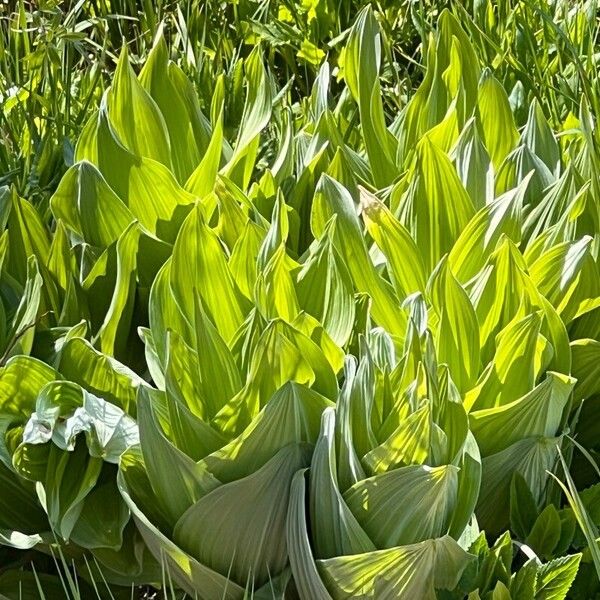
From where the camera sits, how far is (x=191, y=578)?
0.95 m

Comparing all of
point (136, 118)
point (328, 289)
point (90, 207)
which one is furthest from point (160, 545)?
point (136, 118)

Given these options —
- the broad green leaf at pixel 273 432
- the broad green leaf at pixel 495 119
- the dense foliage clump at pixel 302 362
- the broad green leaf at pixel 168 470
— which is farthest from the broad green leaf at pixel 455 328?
the broad green leaf at pixel 495 119

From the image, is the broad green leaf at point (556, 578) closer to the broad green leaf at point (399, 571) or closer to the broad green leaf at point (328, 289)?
the broad green leaf at point (399, 571)

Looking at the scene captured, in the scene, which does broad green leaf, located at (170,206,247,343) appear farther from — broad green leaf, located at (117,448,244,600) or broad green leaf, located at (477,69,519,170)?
broad green leaf, located at (477,69,519,170)

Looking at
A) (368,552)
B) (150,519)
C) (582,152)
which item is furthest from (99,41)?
(368,552)

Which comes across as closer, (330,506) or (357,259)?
(330,506)

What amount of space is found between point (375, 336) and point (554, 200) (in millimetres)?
315

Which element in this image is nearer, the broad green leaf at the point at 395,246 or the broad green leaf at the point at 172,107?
the broad green leaf at the point at 395,246

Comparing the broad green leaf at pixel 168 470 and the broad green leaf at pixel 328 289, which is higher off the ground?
the broad green leaf at pixel 328 289

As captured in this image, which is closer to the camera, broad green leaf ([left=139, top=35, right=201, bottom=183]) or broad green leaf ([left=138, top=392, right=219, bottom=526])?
broad green leaf ([left=138, top=392, right=219, bottom=526])

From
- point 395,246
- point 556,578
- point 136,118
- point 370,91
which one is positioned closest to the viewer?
point 556,578

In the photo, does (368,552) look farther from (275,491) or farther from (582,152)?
(582,152)

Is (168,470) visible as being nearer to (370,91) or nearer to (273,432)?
(273,432)

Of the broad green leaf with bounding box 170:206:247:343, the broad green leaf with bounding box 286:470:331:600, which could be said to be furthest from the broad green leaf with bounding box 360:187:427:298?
the broad green leaf with bounding box 286:470:331:600
